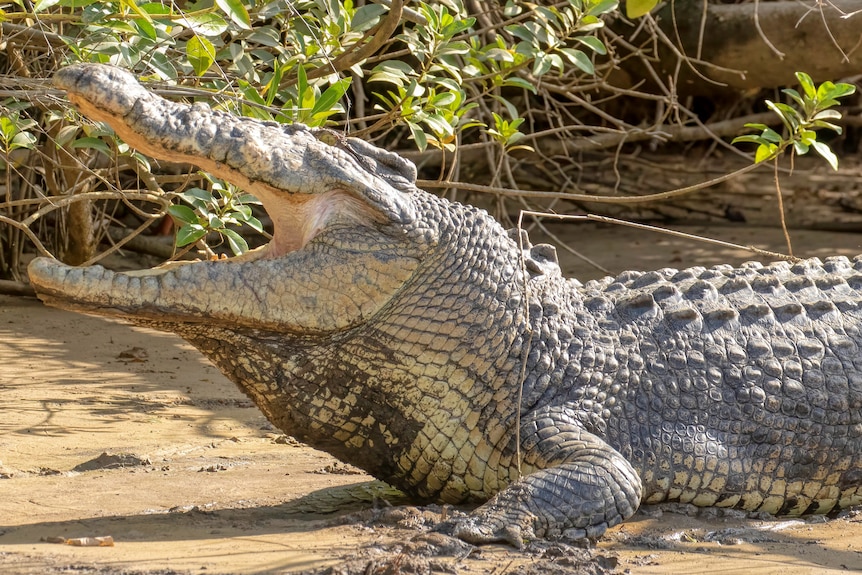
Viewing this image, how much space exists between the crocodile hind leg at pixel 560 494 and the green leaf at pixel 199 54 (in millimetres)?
1770

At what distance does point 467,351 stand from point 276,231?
761 mm

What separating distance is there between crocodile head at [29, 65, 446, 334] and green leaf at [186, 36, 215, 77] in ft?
1.96

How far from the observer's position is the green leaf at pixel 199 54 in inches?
160

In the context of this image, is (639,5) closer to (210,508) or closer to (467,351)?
(467,351)

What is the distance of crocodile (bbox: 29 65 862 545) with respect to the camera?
343 cm

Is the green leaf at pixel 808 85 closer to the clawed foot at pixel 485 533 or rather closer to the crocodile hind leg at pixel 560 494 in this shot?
the crocodile hind leg at pixel 560 494

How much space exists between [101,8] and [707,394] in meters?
2.69

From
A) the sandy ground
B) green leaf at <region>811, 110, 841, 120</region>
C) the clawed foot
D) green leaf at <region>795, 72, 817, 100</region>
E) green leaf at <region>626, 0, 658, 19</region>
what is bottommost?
the sandy ground

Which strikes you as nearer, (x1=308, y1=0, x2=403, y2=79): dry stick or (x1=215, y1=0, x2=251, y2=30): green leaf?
(x1=215, y1=0, x2=251, y2=30): green leaf

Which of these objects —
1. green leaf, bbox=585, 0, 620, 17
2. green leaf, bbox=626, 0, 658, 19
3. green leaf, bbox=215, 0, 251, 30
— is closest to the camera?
green leaf, bbox=626, 0, 658, 19

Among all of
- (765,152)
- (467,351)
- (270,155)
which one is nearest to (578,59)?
(765,152)

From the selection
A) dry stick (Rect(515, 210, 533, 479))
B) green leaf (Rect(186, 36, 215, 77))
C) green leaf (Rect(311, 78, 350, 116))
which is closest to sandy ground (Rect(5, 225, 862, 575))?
dry stick (Rect(515, 210, 533, 479))

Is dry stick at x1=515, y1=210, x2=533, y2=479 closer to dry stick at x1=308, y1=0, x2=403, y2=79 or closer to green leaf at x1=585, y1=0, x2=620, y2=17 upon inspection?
dry stick at x1=308, y1=0, x2=403, y2=79

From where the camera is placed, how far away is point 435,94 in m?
5.14
